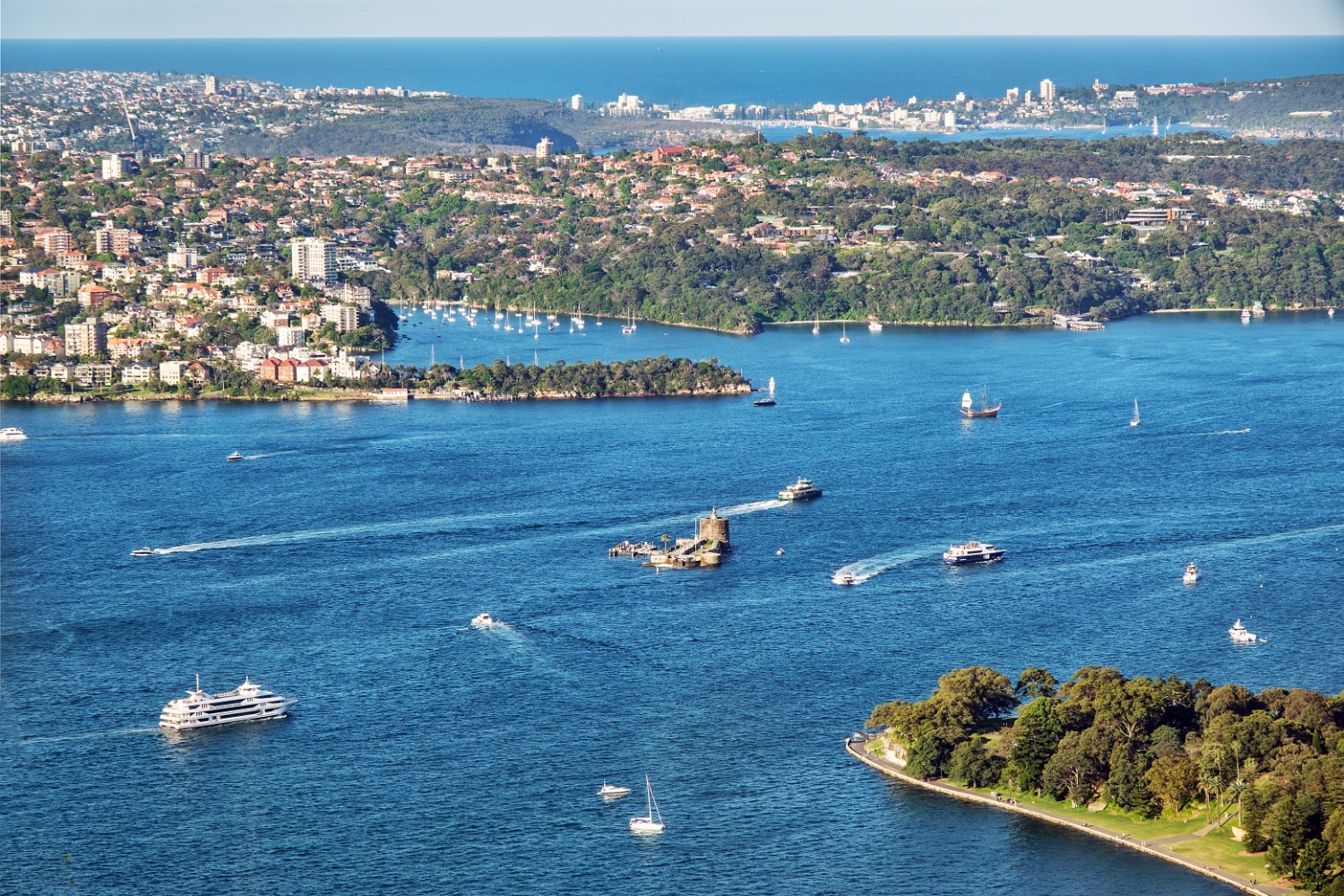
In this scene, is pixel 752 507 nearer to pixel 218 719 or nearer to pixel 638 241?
pixel 218 719

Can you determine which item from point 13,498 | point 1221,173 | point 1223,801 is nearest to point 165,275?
point 13,498

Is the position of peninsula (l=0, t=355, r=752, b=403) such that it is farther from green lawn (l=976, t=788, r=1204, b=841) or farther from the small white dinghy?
green lawn (l=976, t=788, r=1204, b=841)

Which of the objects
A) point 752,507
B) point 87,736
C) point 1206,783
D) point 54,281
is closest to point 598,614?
point 752,507

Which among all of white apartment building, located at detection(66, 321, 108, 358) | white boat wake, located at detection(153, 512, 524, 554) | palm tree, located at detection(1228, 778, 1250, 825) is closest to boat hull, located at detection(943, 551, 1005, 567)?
white boat wake, located at detection(153, 512, 524, 554)

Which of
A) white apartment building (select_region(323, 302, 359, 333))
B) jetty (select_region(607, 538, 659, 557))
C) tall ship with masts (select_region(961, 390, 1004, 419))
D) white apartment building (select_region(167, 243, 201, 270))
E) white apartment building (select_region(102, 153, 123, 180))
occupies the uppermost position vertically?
white apartment building (select_region(102, 153, 123, 180))

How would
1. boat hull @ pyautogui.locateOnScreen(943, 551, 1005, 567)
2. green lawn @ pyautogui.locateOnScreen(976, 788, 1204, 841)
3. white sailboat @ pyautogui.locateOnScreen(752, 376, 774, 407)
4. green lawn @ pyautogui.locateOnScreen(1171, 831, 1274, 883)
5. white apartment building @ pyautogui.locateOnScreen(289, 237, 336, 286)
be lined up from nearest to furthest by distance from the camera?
green lawn @ pyautogui.locateOnScreen(1171, 831, 1274, 883) < green lawn @ pyautogui.locateOnScreen(976, 788, 1204, 841) < boat hull @ pyautogui.locateOnScreen(943, 551, 1005, 567) < white sailboat @ pyautogui.locateOnScreen(752, 376, 774, 407) < white apartment building @ pyautogui.locateOnScreen(289, 237, 336, 286)

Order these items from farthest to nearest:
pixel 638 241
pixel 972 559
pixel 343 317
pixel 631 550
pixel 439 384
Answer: pixel 638 241
pixel 343 317
pixel 439 384
pixel 631 550
pixel 972 559

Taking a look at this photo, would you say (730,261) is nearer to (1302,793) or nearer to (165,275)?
(165,275)
